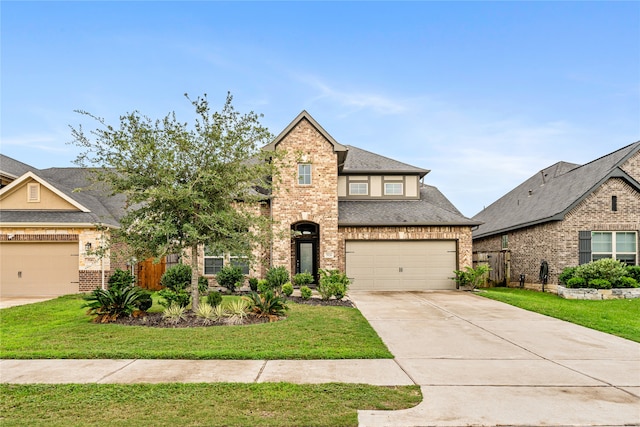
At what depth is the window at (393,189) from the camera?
2250cm

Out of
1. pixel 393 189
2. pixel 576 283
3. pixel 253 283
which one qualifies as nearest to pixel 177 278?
pixel 253 283

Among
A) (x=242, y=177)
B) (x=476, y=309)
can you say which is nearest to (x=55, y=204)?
(x=242, y=177)

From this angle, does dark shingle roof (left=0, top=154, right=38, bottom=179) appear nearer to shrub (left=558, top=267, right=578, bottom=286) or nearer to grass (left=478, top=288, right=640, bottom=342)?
grass (left=478, top=288, right=640, bottom=342)

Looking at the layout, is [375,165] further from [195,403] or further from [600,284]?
[195,403]

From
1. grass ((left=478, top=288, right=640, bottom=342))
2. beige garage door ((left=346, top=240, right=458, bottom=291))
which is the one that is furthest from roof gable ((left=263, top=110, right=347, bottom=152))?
grass ((left=478, top=288, right=640, bottom=342))

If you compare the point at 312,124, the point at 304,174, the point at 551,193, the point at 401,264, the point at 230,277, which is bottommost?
the point at 230,277

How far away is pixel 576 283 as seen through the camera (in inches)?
707

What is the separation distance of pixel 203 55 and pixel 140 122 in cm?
560

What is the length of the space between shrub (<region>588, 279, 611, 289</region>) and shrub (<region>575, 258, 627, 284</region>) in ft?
0.44

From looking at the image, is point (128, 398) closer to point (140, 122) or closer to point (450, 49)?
point (140, 122)

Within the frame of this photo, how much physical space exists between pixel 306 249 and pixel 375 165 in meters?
5.43

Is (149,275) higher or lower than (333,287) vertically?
lower

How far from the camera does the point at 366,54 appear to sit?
16.9m

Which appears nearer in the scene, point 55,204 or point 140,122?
point 140,122
